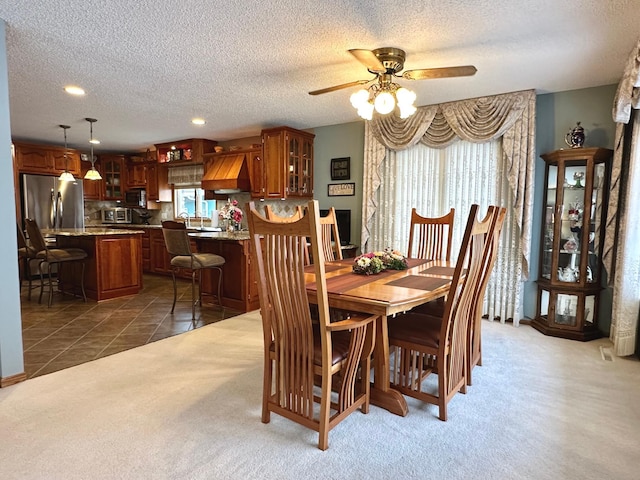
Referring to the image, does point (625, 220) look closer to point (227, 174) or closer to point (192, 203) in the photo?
point (227, 174)

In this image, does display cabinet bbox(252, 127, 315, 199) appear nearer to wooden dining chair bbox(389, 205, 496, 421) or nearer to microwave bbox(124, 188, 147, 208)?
wooden dining chair bbox(389, 205, 496, 421)

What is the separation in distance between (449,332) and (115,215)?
736cm

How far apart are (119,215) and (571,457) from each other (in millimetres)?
7992

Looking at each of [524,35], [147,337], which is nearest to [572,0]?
[524,35]

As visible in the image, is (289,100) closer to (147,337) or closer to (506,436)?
(147,337)

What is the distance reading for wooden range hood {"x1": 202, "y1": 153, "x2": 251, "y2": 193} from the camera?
537cm

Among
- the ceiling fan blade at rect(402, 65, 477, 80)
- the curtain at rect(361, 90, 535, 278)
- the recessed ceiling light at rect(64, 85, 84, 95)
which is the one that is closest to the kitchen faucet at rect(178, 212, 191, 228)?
the recessed ceiling light at rect(64, 85, 84, 95)

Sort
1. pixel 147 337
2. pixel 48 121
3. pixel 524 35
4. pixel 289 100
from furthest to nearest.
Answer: pixel 48 121, pixel 289 100, pixel 147 337, pixel 524 35

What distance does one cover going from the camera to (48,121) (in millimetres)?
4859

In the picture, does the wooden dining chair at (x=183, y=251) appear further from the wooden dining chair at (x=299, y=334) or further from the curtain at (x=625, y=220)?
the curtain at (x=625, y=220)

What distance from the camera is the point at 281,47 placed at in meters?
2.63

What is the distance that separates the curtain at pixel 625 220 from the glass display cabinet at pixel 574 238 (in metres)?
0.15

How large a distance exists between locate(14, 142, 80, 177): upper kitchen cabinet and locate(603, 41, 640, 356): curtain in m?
7.71

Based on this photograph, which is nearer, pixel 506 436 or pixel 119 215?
pixel 506 436
